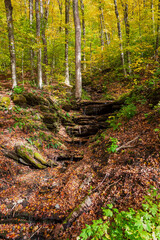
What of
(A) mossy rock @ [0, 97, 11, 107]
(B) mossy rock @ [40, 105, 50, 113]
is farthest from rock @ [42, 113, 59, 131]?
(A) mossy rock @ [0, 97, 11, 107]

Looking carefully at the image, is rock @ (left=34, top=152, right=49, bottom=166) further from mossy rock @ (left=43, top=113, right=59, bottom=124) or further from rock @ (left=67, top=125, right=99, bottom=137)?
rock @ (left=67, top=125, right=99, bottom=137)

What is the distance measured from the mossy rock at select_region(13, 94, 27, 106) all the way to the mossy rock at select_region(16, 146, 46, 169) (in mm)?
3484

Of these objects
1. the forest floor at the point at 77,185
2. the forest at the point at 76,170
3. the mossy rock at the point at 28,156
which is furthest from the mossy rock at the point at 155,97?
the mossy rock at the point at 28,156

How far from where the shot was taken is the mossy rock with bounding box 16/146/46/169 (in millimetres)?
5797

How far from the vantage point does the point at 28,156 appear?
19.4 ft

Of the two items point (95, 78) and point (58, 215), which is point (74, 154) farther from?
point (95, 78)

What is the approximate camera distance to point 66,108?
10.3 m

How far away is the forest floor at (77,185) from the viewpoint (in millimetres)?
3074

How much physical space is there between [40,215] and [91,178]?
1849 millimetres

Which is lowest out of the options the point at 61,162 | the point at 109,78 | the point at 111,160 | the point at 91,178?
the point at 61,162

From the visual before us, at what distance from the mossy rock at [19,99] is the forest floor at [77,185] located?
2.09 metres

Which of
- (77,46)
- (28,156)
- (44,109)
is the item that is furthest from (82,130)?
(77,46)

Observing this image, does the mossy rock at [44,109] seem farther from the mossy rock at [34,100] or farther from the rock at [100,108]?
the rock at [100,108]

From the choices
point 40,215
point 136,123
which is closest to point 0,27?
point 136,123
